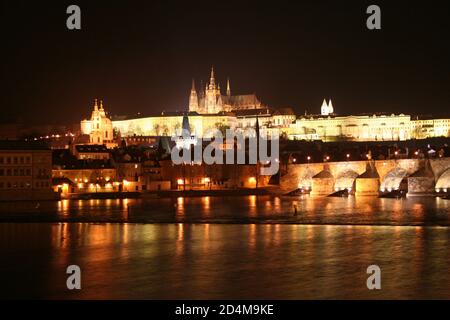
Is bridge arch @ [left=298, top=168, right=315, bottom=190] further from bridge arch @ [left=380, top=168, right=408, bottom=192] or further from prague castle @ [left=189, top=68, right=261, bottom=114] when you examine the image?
prague castle @ [left=189, top=68, right=261, bottom=114]

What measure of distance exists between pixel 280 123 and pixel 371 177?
65.3 metres

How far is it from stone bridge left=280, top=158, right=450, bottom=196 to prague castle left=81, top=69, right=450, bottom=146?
45.8 meters

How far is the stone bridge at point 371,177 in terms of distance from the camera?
36531 mm

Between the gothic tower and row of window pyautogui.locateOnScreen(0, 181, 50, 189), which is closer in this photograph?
row of window pyautogui.locateOnScreen(0, 181, 50, 189)

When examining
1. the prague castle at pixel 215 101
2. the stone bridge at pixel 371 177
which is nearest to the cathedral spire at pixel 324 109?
the prague castle at pixel 215 101

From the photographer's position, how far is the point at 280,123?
340 ft

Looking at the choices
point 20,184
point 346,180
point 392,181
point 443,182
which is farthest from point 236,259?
point 346,180

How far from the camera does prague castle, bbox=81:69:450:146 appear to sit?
9344 cm

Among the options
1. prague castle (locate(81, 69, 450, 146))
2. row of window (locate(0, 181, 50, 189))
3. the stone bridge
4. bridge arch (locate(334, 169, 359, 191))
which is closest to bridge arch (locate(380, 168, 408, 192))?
the stone bridge

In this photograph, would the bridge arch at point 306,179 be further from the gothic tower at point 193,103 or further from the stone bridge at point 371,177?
the gothic tower at point 193,103

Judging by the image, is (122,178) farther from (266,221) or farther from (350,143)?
(350,143)

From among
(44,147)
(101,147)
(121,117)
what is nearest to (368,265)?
(44,147)

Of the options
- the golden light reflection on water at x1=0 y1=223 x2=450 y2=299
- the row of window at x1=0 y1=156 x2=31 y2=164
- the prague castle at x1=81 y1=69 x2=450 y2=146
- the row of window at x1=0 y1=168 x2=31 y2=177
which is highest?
the prague castle at x1=81 y1=69 x2=450 y2=146

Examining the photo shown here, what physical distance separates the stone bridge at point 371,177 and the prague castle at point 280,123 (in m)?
45.8
